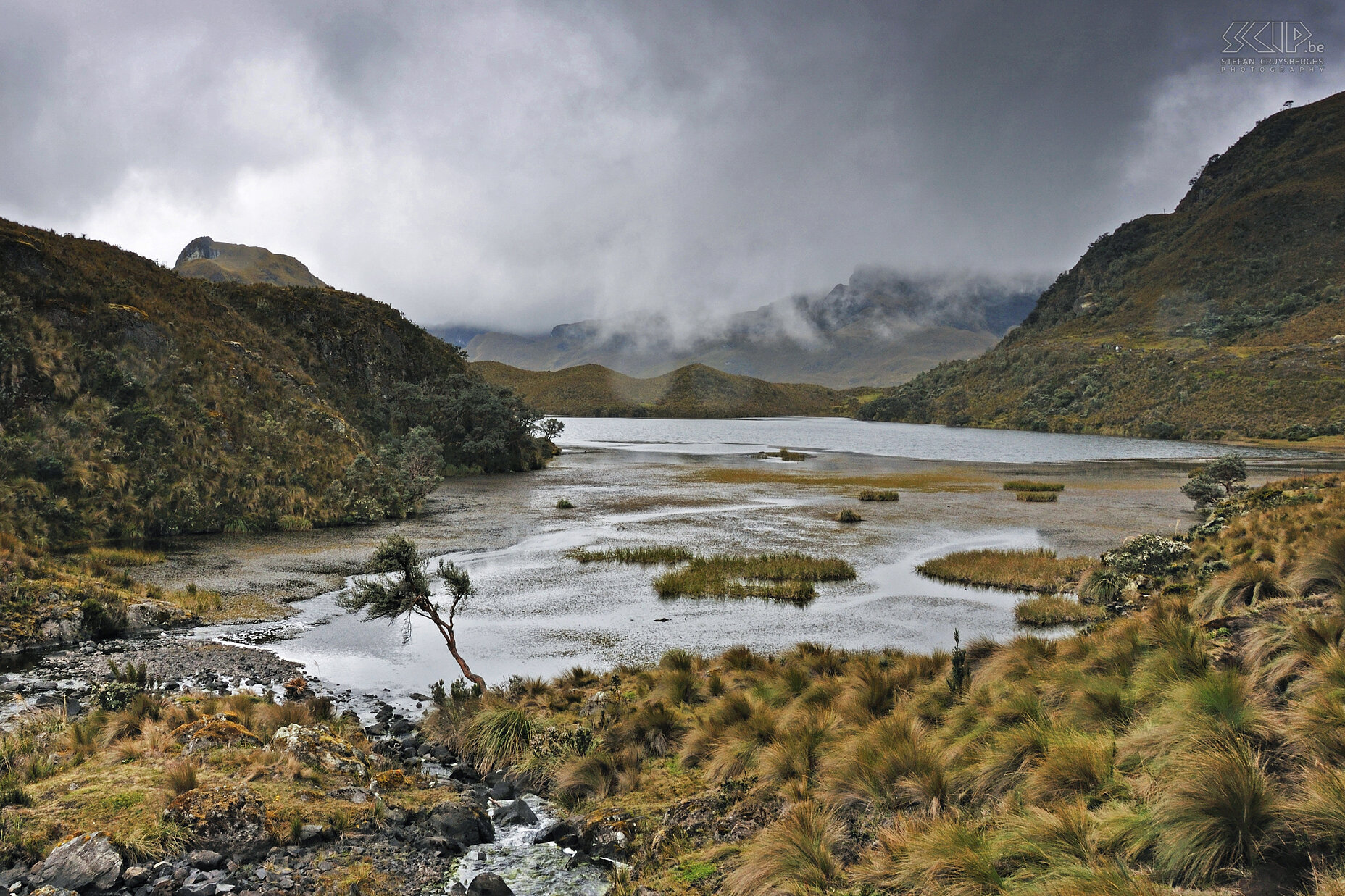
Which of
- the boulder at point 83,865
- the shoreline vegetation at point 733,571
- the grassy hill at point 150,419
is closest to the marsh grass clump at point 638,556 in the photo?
the shoreline vegetation at point 733,571

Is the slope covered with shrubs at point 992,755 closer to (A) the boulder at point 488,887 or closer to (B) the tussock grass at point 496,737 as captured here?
(B) the tussock grass at point 496,737

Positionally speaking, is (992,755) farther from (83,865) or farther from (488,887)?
(83,865)

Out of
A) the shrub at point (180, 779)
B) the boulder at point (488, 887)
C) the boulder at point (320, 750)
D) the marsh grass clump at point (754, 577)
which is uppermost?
the shrub at point (180, 779)

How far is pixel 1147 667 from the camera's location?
787 cm

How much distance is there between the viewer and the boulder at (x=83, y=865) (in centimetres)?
627

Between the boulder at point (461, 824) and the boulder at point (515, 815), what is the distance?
0.19 meters

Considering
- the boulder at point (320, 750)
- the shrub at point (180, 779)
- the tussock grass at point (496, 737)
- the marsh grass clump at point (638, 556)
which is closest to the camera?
the shrub at point (180, 779)

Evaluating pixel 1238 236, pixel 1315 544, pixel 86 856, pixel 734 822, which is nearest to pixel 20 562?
pixel 86 856

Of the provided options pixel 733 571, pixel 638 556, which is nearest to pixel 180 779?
pixel 733 571

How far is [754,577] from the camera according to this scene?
2464cm

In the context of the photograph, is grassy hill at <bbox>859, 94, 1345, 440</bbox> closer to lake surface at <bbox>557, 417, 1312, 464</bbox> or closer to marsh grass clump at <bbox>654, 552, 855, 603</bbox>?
lake surface at <bbox>557, 417, 1312, 464</bbox>

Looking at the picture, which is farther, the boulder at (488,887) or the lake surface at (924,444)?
the lake surface at (924,444)

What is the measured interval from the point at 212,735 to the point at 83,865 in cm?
313

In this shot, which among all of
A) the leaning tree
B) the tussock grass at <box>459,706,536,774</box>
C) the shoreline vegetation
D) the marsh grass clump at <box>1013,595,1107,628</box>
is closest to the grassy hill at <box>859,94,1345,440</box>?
the marsh grass clump at <box>1013,595,1107,628</box>
